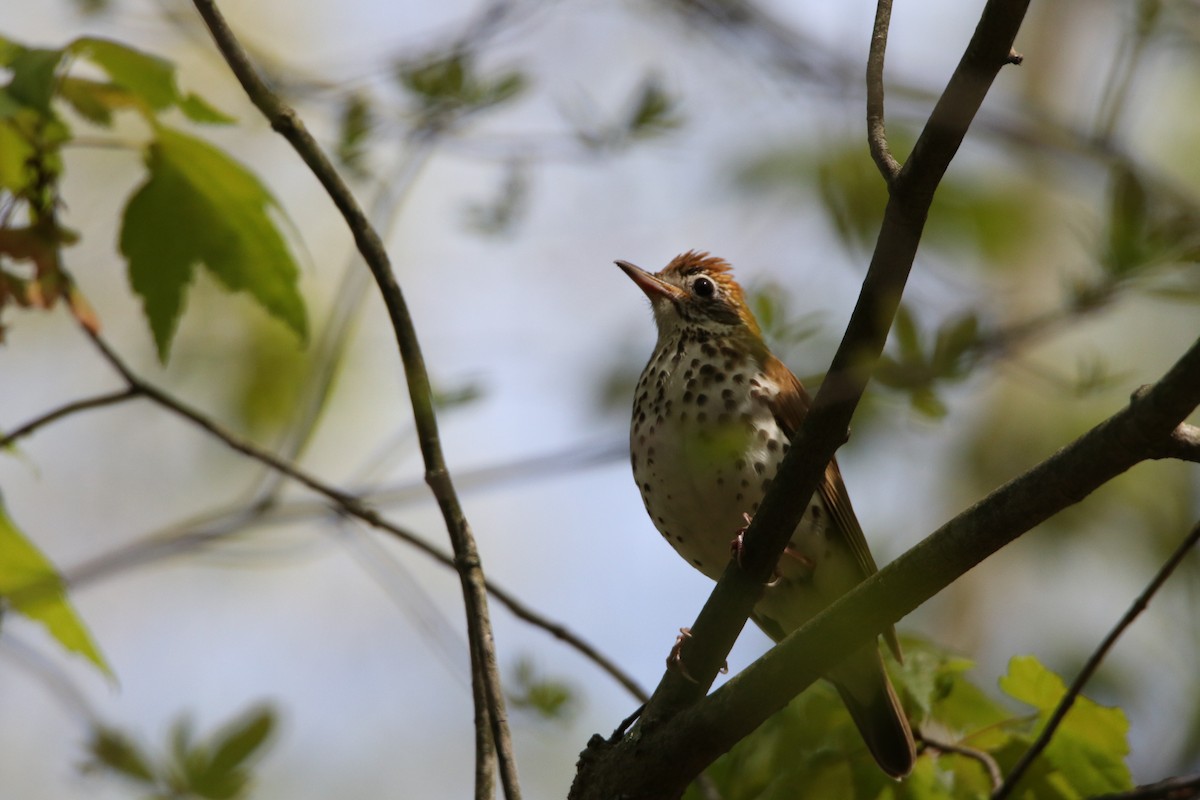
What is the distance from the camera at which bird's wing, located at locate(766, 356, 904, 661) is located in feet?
14.7

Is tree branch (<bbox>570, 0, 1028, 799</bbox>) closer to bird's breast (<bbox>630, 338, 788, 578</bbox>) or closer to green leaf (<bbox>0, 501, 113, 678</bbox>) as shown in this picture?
bird's breast (<bbox>630, 338, 788, 578</bbox>)

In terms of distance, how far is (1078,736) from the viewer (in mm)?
3197

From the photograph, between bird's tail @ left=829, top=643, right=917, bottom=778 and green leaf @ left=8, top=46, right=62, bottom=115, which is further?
bird's tail @ left=829, top=643, right=917, bottom=778

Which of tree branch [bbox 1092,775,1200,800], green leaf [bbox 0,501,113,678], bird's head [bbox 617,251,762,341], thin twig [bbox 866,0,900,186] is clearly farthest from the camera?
bird's head [bbox 617,251,762,341]

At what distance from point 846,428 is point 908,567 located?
1.07ft

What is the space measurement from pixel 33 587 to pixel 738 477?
7.42 ft

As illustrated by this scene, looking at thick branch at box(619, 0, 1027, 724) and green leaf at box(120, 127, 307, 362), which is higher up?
green leaf at box(120, 127, 307, 362)

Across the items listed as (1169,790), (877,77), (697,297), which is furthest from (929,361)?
(697,297)

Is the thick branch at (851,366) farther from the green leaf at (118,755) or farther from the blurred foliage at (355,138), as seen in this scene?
the blurred foliage at (355,138)

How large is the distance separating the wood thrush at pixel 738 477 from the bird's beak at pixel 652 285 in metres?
0.48

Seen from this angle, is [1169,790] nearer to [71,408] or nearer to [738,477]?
[738,477]

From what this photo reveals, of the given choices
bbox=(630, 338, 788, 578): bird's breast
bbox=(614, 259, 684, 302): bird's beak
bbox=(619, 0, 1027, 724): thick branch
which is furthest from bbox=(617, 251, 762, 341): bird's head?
bbox=(619, 0, 1027, 724): thick branch

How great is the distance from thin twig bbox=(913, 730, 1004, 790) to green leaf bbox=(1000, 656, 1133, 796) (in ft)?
0.46

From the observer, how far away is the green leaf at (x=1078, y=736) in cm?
316
